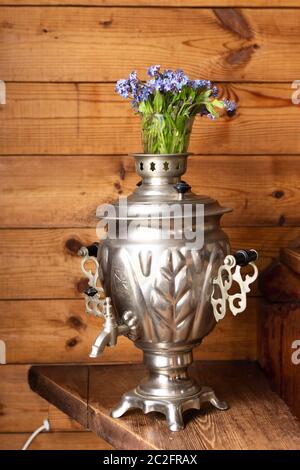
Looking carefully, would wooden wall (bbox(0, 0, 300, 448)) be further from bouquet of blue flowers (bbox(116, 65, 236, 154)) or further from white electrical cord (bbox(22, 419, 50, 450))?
bouquet of blue flowers (bbox(116, 65, 236, 154))

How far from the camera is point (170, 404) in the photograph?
147 cm

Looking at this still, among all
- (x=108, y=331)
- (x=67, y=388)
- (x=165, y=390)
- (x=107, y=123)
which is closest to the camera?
(x=108, y=331)

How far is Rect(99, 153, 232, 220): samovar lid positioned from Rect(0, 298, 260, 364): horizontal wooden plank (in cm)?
50

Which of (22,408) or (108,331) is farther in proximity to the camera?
(22,408)

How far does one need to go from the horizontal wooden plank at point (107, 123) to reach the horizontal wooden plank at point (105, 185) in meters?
0.03

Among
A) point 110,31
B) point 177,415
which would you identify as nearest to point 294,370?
point 177,415

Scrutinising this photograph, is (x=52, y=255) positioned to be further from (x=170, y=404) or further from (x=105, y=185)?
(x=170, y=404)

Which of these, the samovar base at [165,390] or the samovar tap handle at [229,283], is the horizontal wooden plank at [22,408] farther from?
the samovar tap handle at [229,283]

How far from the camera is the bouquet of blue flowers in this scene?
4.69ft

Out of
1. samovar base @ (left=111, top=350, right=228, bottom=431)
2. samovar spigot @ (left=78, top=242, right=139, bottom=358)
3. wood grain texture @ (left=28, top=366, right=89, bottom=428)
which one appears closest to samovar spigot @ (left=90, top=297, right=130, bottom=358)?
samovar spigot @ (left=78, top=242, right=139, bottom=358)

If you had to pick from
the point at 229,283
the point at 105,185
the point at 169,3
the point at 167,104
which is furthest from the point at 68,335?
the point at 169,3

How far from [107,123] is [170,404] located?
754 mm

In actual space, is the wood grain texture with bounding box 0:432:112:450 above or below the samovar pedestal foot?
below
